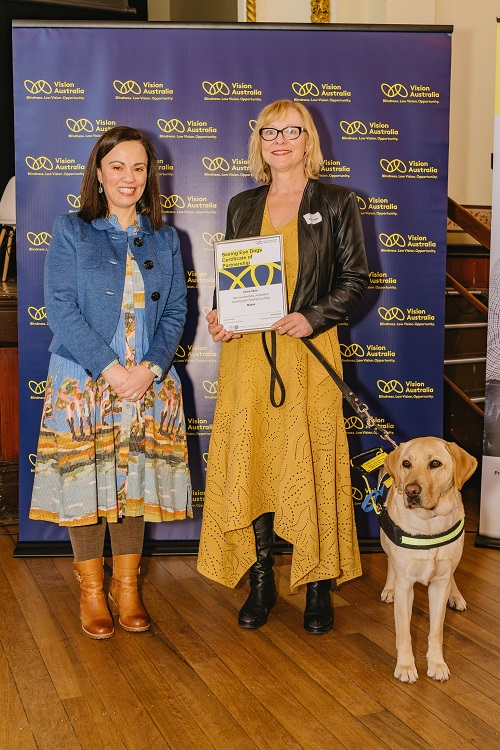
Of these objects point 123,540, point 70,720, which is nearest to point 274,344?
point 123,540

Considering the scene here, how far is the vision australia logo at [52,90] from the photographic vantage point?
11.8ft

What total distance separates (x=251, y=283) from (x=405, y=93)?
4.97 feet

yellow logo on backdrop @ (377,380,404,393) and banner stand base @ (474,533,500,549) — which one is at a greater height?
yellow logo on backdrop @ (377,380,404,393)

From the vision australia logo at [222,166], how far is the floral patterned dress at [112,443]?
2.94 feet

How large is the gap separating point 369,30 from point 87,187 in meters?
1.59

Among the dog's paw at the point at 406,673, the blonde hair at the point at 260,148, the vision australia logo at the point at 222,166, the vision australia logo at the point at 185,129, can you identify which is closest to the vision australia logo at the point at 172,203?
the vision australia logo at the point at 222,166

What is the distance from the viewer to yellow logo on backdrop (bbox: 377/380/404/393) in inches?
152

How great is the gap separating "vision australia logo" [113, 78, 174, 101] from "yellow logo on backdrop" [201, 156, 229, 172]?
0.33 m

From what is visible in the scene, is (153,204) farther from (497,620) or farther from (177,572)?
(497,620)

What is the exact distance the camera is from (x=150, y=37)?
360 centimetres

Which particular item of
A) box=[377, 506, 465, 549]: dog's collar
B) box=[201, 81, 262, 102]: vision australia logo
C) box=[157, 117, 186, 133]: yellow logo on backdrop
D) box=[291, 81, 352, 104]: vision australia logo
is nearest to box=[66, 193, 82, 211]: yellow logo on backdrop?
box=[157, 117, 186, 133]: yellow logo on backdrop

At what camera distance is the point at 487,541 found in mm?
3961

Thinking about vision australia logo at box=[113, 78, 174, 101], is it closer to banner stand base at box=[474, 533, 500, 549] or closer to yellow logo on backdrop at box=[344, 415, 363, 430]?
yellow logo on backdrop at box=[344, 415, 363, 430]

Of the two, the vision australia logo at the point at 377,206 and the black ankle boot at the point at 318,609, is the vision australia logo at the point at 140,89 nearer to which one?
the vision australia logo at the point at 377,206
